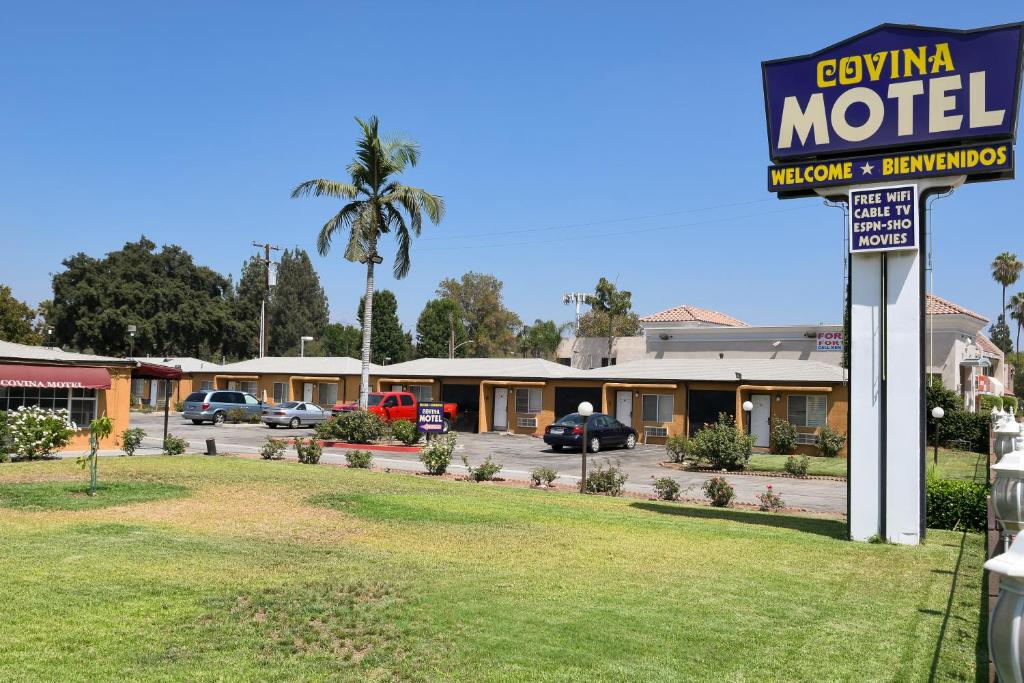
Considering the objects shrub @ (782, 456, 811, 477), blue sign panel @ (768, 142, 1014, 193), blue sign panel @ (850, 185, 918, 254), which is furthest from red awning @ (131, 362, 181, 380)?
blue sign panel @ (850, 185, 918, 254)

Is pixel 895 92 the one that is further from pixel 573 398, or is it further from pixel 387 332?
pixel 387 332

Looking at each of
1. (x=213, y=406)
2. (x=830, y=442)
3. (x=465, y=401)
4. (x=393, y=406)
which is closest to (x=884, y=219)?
(x=830, y=442)

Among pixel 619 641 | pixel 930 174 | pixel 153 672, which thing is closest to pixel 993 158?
pixel 930 174

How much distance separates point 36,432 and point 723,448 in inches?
767

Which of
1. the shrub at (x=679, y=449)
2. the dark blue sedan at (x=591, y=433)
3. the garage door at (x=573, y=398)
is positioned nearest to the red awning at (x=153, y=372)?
the dark blue sedan at (x=591, y=433)

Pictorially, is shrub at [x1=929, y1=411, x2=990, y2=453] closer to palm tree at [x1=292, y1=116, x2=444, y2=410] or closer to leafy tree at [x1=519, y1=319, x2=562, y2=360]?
palm tree at [x1=292, y1=116, x2=444, y2=410]

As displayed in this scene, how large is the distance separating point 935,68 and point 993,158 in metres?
1.59

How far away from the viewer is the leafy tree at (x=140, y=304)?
6756 cm

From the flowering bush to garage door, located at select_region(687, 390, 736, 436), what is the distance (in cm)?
2361

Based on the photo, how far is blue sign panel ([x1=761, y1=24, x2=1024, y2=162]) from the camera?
12094 mm

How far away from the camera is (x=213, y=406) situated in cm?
4047

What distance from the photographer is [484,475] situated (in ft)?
67.5

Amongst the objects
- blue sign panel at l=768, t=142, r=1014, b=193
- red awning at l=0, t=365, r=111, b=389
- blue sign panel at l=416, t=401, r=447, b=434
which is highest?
blue sign panel at l=768, t=142, r=1014, b=193

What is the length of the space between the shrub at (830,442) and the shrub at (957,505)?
58.2 ft
